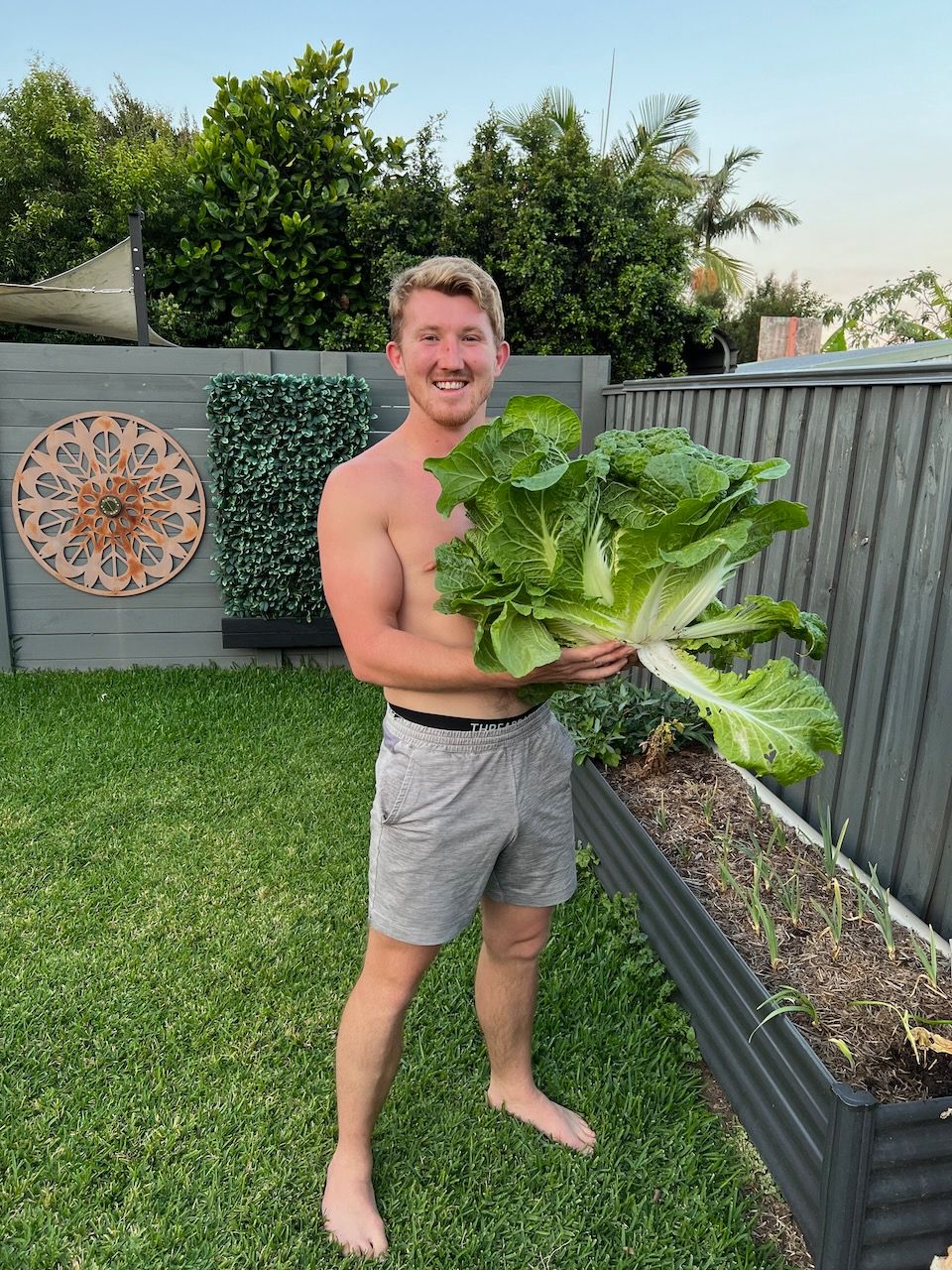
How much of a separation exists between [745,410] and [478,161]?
7116 mm

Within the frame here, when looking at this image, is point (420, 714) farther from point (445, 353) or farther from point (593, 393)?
point (593, 393)

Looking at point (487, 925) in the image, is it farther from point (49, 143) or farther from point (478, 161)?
point (49, 143)

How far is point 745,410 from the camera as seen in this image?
388 cm

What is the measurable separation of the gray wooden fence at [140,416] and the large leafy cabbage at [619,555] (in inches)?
180

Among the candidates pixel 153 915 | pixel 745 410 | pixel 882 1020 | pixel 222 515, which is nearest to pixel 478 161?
pixel 222 515

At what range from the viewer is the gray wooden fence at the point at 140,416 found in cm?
570

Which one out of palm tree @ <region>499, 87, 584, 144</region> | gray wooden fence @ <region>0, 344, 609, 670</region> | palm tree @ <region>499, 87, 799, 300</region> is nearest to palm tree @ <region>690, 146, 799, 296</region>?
palm tree @ <region>499, 87, 799, 300</region>

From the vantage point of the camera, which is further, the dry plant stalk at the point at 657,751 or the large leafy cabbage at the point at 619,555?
the dry plant stalk at the point at 657,751

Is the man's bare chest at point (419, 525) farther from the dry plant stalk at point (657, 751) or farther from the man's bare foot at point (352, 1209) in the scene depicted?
the dry plant stalk at point (657, 751)

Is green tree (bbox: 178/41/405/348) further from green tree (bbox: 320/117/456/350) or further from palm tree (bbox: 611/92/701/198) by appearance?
palm tree (bbox: 611/92/701/198)

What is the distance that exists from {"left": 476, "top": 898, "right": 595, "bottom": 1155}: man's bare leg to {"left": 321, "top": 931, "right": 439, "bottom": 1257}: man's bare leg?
0.28 meters

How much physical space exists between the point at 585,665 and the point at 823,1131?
3.55ft

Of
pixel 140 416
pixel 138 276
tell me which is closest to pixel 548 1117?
pixel 140 416

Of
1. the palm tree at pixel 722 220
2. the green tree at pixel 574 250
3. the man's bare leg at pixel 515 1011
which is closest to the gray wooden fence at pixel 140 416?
the green tree at pixel 574 250
